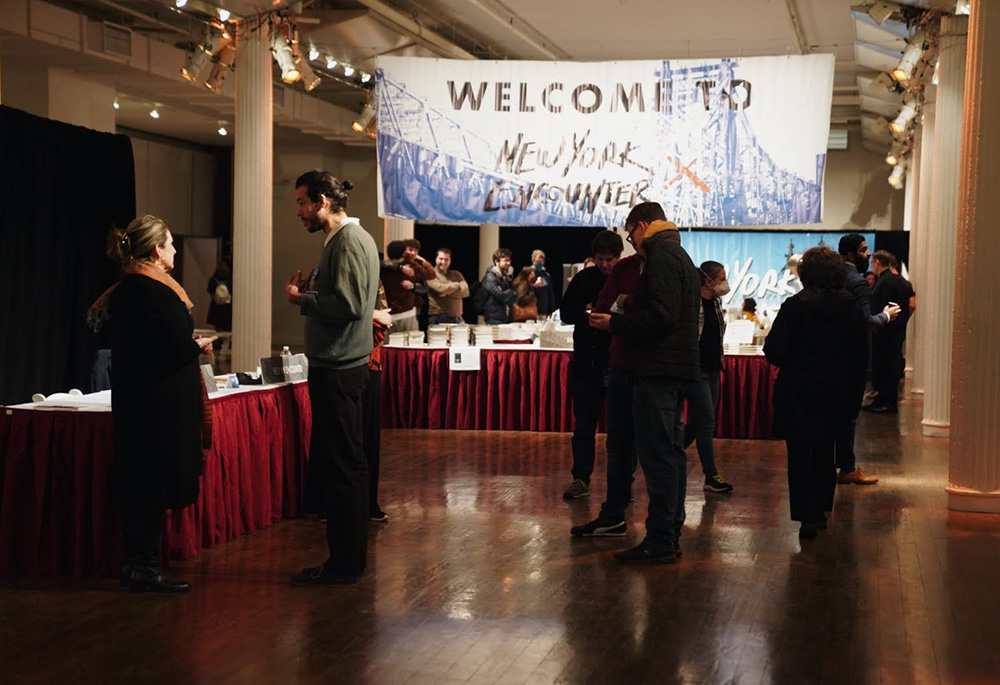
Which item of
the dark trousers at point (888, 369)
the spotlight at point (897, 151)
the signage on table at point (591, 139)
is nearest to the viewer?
the signage on table at point (591, 139)

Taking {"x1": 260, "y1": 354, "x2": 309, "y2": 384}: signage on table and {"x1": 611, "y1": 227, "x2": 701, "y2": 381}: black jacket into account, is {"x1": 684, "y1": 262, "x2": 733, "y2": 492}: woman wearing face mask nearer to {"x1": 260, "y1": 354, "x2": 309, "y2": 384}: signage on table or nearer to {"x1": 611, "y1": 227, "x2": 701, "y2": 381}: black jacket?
{"x1": 611, "y1": 227, "x2": 701, "y2": 381}: black jacket

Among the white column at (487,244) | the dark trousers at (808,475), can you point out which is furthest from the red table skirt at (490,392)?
the white column at (487,244)

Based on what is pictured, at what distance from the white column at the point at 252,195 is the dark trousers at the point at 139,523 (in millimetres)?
6279

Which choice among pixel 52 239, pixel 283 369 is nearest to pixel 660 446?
pixel 283 369

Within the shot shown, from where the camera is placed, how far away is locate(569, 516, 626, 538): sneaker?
558 centimetres

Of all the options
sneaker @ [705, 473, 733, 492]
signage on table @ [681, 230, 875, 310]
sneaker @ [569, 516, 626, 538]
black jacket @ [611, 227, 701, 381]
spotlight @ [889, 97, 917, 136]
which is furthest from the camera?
signage on table @ [681, 230, 875, 310]

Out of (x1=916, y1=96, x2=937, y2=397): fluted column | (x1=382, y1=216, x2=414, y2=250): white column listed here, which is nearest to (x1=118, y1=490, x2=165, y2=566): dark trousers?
(x1=916, y1=96, x2=937, y2=397): fluted column

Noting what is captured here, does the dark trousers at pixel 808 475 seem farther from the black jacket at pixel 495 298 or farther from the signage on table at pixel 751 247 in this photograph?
the signage on table at pixel 751 247

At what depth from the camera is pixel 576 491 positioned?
6.58 m

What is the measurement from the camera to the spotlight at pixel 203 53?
1048 centimetres

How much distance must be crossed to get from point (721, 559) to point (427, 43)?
9.06 metres

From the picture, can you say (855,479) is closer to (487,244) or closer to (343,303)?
(343,303)

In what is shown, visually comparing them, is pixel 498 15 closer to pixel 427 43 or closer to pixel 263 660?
pixel 427 43

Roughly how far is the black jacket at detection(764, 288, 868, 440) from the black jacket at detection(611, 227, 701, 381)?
2.88ft
